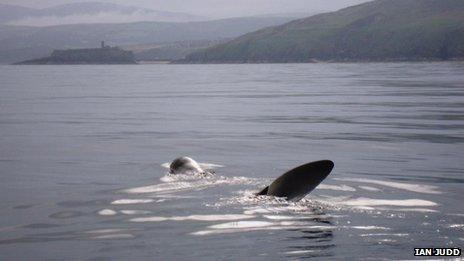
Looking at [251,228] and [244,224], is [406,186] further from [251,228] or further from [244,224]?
[251,228]

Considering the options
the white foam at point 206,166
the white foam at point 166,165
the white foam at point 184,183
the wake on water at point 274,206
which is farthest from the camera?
the white foam at point 166,165

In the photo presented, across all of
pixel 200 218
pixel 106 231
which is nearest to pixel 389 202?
pixel 200 218

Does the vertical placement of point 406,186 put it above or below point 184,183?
below

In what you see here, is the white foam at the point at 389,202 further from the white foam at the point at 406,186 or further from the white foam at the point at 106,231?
the white foam at the point at 106,231

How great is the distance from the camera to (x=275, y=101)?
6431 cm

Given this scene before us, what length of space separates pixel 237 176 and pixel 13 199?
21.0 ft

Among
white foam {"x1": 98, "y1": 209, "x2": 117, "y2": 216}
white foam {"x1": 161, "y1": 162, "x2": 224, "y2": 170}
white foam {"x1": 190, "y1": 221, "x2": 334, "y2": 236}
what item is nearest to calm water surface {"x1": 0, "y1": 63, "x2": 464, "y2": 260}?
white foam {"x1": 190, "y1": 221, "x2": 334, "y2": 236}

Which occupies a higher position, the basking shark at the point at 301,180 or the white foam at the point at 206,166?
the basking shark at the point at 301,180

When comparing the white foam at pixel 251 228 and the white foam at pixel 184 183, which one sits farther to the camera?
the white foam at pixel 184 183

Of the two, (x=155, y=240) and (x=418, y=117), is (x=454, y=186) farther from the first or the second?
(x=418, y=117)

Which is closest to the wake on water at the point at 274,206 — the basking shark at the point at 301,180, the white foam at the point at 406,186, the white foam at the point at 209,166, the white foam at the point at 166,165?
the white foam at the point at 406,186

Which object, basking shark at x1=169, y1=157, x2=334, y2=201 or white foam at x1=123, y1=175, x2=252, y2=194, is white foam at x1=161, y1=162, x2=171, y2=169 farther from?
basking shark at x1=169, y1=157, x2=334, y2=201

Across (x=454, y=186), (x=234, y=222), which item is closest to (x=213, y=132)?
(x=454, y=186)

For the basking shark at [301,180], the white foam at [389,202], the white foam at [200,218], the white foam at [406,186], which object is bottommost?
Answer: the white foam at [406,186]
